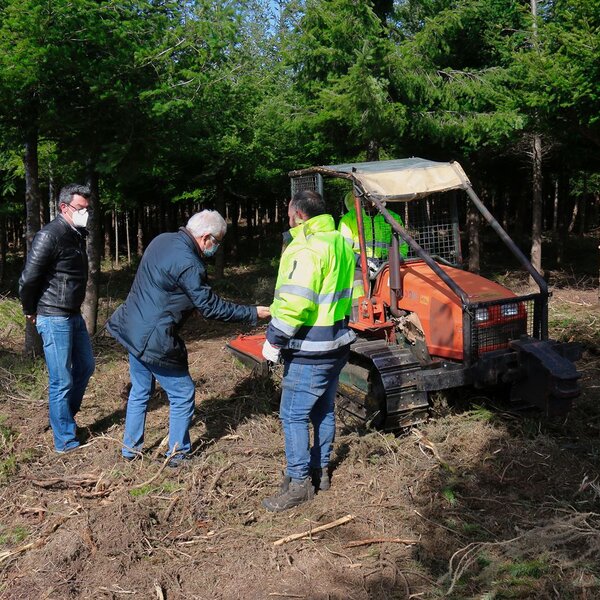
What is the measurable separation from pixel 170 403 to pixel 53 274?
1436 mm

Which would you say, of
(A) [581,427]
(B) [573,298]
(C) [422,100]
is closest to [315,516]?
(A) [581,427]

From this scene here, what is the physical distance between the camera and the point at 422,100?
41.8 ft

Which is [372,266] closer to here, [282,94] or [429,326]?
[429,326]

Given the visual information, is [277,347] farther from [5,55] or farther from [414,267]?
[5,55]

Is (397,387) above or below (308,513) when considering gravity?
above

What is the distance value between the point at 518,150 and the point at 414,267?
10311mm

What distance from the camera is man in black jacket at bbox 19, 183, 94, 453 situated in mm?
4984

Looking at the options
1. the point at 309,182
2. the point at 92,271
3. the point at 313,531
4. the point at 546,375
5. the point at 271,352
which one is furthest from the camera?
the point at 92,271

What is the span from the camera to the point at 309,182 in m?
6.74

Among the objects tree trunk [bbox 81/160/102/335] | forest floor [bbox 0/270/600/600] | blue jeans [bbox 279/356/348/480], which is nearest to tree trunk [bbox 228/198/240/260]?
tree trunk [bbox 81/160/102/335]

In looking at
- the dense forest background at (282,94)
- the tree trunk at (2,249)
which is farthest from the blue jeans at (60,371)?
the tree trunk at (2,249)

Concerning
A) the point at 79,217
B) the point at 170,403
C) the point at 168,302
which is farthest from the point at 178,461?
the point at 79,217

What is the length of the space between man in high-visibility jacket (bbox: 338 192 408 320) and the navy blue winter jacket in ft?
5.12

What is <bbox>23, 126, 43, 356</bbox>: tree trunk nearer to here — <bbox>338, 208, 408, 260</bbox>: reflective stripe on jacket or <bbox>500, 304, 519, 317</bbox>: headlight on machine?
<bbox>338, 208, 408, 260</bbox>: reflective stripe on jacket
